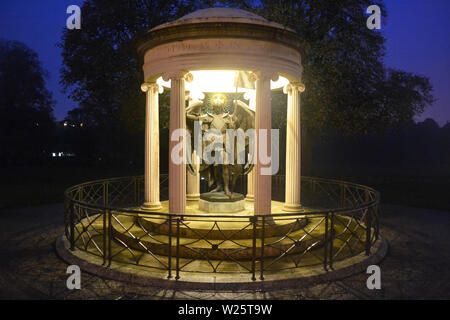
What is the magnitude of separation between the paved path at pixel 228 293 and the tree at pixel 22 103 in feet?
83.0

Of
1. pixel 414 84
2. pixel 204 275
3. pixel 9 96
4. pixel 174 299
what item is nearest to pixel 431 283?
pixel 204 275

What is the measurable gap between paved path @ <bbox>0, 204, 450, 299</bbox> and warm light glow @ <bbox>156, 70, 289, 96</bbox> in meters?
5.34

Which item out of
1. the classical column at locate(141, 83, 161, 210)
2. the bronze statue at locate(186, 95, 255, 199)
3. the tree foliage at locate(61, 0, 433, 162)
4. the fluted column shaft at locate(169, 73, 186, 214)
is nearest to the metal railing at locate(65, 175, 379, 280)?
the fluted column shaft at locate(169, 73, 186, 214)

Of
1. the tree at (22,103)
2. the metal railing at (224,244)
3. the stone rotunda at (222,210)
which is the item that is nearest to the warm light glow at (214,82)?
the stone rotunda at (222,210)

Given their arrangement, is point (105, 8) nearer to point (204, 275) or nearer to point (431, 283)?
point (204, 275)

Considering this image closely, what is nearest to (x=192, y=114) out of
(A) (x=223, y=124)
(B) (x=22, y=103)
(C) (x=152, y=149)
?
(A) (x=223, y=124)

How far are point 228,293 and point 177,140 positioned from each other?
3.73 meters

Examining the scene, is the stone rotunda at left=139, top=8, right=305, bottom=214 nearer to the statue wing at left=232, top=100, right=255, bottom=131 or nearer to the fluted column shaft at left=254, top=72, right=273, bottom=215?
the fluted column shaft at left=254, top=72, right=273, bottom=215

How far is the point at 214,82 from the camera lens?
37.3 ft

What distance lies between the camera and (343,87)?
16.4 metres

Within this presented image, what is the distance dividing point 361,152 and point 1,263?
5008 centimetres

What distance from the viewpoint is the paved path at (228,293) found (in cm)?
555

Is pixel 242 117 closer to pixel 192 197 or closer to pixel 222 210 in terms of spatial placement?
pixel 222 210

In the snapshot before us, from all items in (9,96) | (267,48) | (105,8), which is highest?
(105,8)
